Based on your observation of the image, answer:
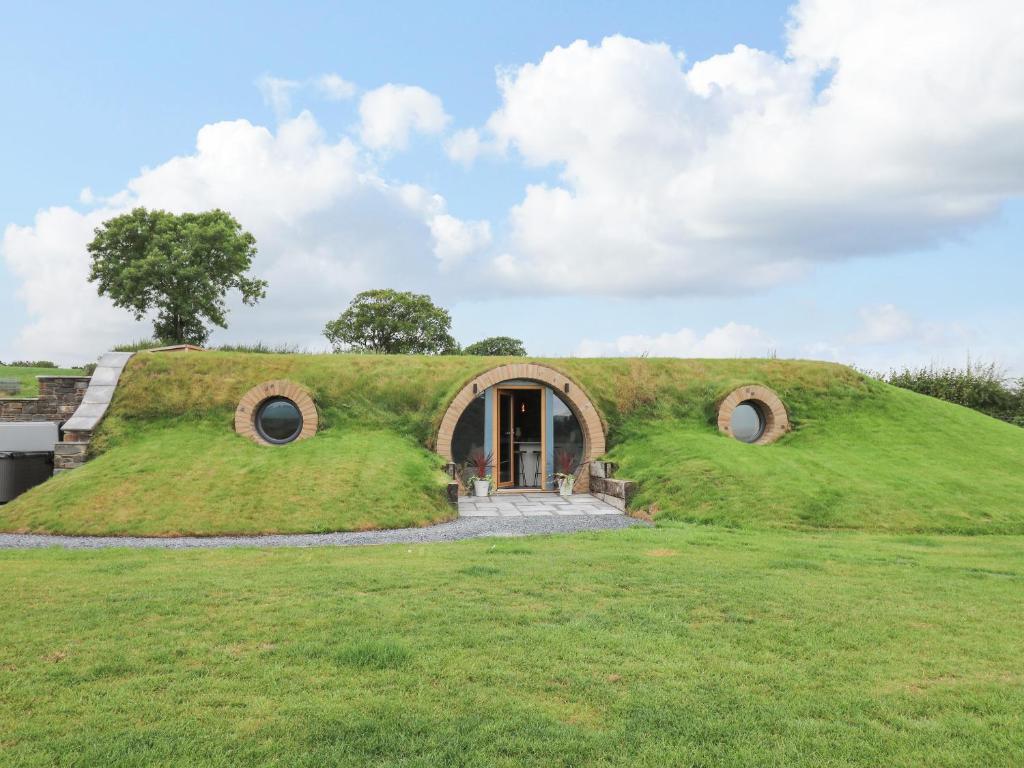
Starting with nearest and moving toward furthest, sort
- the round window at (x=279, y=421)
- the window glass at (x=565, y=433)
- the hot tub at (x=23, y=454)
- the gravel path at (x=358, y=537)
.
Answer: the gravel path at (x=358, y=537), the hot tub at (x=23, y=454), the round window at (x=279, y=421), the window glass at (x=565, y=433)

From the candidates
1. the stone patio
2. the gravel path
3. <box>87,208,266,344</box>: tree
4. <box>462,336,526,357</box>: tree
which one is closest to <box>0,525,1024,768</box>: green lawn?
the gravel path

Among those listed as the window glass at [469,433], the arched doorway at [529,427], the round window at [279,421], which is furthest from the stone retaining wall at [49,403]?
the arched doorway at [529,427]

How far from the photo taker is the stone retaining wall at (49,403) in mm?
16125

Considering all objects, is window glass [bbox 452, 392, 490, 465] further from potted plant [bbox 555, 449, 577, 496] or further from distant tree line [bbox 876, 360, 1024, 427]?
distant tree line [bbox 876, 360, 1024, 427]

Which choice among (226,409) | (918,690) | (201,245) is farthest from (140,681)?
(201,245)

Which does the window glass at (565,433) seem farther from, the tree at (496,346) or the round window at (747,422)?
the tree at (496,346)

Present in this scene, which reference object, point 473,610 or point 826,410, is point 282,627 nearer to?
point 473,610

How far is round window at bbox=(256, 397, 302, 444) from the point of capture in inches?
619

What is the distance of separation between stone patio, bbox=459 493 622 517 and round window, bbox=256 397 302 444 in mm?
4288

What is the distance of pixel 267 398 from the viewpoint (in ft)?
52.0

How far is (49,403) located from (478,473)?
10546 mm

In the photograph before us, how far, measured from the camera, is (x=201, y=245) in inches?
1412

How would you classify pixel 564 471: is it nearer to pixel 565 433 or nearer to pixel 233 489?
pixel 565 433

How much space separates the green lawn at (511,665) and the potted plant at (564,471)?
8.10 meters
